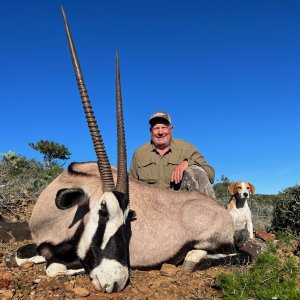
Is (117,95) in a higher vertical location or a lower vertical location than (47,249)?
higher

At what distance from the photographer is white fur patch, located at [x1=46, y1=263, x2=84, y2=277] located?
3.93m

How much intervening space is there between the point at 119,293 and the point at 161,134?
125 inches

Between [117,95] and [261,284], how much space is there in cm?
231

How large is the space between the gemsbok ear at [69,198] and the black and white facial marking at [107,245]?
0.22 metres

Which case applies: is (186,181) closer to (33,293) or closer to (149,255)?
(149,255)

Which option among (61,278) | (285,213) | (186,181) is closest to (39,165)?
(285,213)

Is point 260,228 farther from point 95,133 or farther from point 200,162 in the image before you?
point 95,133

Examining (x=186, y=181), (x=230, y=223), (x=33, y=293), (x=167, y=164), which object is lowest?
(x=33, y=293)

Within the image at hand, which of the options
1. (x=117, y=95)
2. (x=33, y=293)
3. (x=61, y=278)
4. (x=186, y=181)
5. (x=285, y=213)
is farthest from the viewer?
(x=285, y=213)

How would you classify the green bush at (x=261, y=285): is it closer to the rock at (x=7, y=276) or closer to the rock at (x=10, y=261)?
the rock at (x=7, y=276)

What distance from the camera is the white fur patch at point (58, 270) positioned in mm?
3932

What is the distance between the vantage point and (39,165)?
17.1m

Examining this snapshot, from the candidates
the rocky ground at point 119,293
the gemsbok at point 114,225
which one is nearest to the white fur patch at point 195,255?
the gemsbok at point 114,225

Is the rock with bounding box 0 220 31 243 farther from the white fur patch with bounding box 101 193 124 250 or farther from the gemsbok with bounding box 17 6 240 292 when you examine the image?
the white fur patch with bounding box 101 193 124 250
